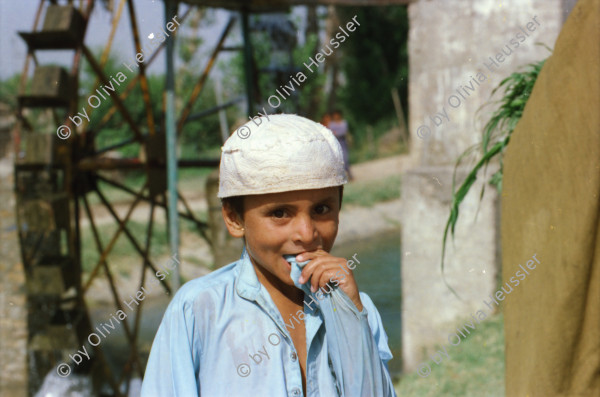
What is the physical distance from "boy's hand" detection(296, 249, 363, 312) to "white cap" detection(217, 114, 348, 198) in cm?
19

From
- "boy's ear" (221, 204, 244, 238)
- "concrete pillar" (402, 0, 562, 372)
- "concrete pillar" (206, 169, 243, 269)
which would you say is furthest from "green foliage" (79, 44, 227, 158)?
"boy's ear" (221, 204, 244, 238)

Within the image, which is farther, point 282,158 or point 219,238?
point 219,238

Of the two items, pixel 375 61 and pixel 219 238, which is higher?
pixel 375 61

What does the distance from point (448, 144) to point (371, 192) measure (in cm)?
1287

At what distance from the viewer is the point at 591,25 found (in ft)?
6.75

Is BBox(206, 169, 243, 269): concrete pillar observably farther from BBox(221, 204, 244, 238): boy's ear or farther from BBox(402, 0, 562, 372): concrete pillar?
BBox(221, 204, 244, 238): boy's ear

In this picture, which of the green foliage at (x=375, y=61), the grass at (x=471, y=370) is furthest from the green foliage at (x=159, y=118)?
the grass at (x=471, y=370)

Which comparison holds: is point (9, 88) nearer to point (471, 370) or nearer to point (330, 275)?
point (471, 370)

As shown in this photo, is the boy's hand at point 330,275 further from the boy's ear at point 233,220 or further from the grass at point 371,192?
the grass at point 371,192

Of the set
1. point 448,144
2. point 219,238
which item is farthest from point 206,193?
point 448,144

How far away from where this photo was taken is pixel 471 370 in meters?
4.82

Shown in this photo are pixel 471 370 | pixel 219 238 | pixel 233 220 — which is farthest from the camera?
pixel 219 238

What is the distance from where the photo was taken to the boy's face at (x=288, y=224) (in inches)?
71.9

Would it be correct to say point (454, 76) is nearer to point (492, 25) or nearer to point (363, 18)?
point (492, 25)
